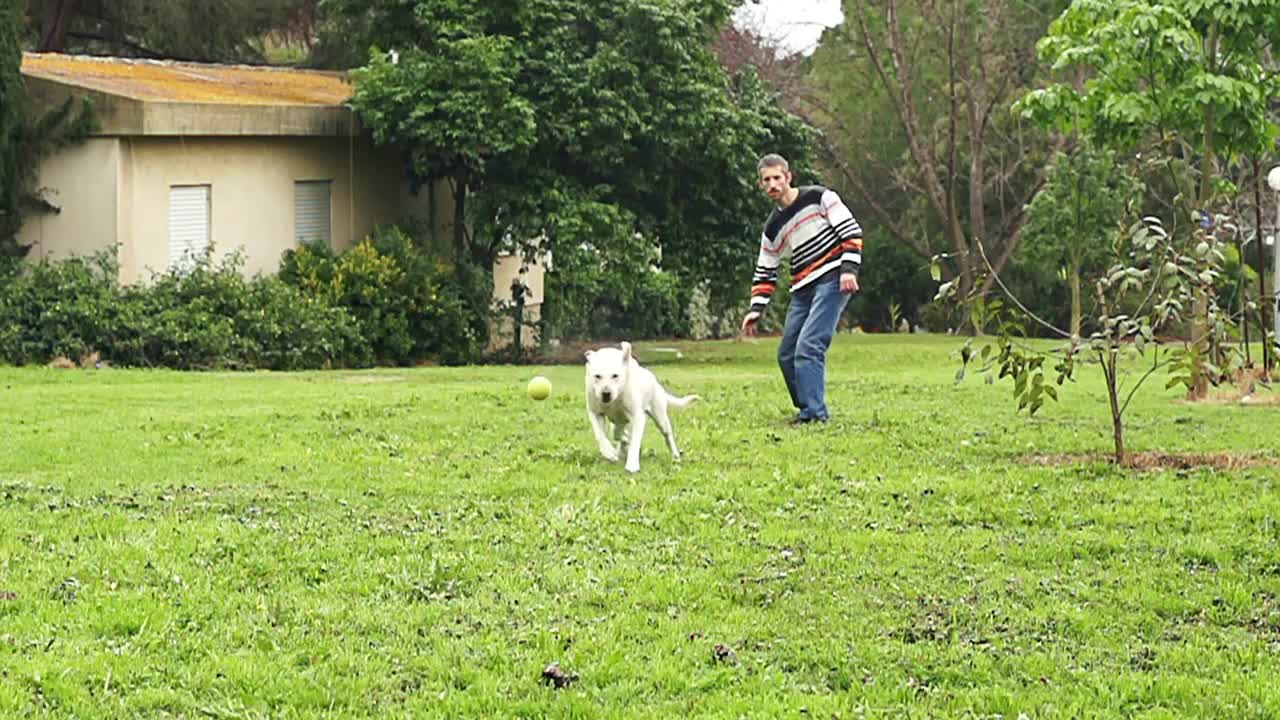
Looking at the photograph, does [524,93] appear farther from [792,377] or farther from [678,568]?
[678,568]

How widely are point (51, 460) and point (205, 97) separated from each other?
14.4m

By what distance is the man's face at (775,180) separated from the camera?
13414 millimetres

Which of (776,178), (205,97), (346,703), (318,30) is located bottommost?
(346,703)

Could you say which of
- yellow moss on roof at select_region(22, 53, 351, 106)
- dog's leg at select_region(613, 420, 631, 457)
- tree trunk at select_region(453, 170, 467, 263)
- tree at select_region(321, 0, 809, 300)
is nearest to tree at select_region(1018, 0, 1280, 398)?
dog's leg at select_region(613, 420, 631, 457)

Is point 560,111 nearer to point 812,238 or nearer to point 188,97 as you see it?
point 188,97

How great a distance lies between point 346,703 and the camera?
613cm

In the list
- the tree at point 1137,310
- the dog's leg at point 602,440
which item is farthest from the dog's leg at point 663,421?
the tree at point 1137,310

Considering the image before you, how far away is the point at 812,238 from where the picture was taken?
45.0 ft

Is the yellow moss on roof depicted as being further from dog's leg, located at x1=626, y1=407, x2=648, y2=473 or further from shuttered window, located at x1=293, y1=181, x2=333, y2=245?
dog's leg, located at x1=626, y1=407, x2=648, y2=473

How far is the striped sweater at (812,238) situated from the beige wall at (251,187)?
493 inches

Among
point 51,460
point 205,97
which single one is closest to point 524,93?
point 205,97

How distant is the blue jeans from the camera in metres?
13.7

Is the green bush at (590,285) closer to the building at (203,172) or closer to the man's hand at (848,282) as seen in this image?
the building at (203,172)

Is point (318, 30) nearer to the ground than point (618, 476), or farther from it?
farther from it
